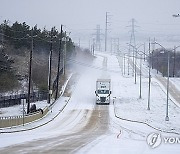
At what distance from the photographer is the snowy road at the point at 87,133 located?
27.5 metres

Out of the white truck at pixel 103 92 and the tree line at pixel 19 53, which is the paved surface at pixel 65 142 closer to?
the white truck at pixel 103 92

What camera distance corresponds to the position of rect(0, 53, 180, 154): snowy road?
27.5 m

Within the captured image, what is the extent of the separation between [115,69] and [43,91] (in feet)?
174

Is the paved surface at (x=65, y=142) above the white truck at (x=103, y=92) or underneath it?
underneath

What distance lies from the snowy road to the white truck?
3.28ft

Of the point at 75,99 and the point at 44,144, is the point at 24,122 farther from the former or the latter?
the point at 75,99

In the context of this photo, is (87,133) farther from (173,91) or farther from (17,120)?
(173,91)

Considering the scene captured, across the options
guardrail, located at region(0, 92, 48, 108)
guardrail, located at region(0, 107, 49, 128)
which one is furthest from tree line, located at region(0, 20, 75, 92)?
guardrail, located at region(0, 107, 49, 128)

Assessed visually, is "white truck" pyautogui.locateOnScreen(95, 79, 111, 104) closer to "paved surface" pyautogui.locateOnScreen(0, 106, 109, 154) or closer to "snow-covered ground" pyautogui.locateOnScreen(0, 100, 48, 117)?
"snow-covered ground" pyautogui.locateOnScreen(0, 100, 48, 117)

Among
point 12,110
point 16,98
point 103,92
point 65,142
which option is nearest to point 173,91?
point 103,92

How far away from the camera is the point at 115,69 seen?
383ft

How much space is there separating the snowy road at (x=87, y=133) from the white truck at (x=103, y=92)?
1.00 meters

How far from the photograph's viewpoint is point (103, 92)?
62125mm

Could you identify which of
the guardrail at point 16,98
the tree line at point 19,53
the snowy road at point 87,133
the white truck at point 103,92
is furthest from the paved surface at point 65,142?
the tree line at point 19,53
